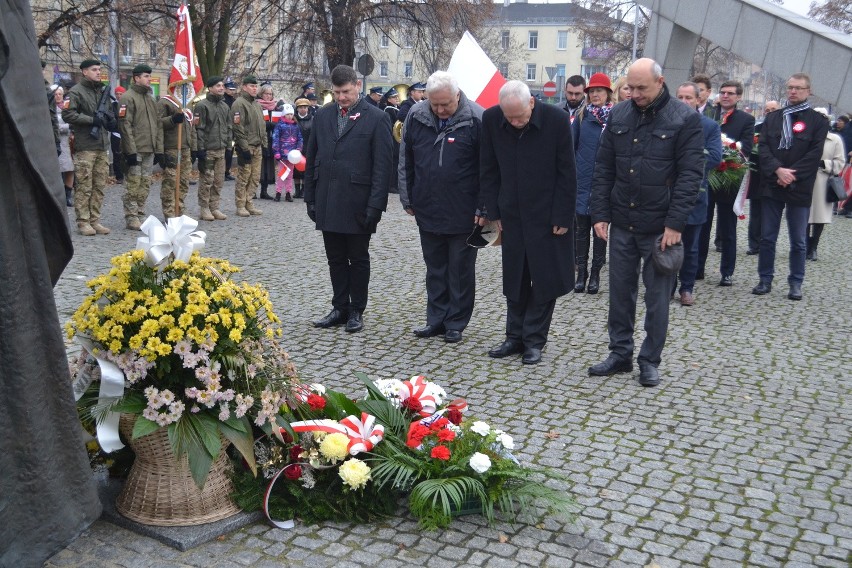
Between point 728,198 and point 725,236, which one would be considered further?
point 728,198

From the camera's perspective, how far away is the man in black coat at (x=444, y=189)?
7172mm

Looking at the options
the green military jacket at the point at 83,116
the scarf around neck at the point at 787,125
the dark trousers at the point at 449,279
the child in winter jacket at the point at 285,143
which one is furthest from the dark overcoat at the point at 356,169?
the child in winter jacket at the point at 285,143

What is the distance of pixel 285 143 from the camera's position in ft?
58.0

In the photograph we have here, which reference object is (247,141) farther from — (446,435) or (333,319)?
(446,435)

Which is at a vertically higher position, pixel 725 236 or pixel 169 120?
pixel 169 120

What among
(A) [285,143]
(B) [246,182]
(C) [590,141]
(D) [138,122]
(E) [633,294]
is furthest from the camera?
(A) [285,143]

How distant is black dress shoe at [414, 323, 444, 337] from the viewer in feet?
24.6

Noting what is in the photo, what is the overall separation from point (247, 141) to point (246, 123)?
12.2 inches

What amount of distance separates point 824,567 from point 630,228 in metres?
2.97

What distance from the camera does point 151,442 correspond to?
150 inches

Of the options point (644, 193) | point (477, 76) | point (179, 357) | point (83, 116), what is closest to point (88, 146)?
point (83, 116)

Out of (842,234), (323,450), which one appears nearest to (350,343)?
(323,450)

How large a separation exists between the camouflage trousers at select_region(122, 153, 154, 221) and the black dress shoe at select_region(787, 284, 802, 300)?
831 cm

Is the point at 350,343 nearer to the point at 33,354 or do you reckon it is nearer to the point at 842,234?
the point at 33,354
